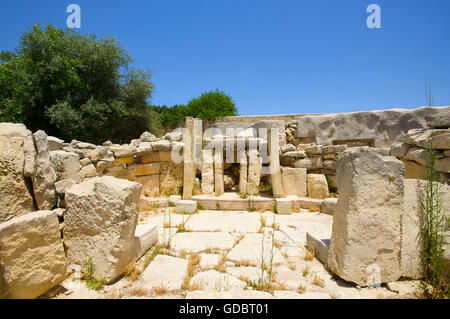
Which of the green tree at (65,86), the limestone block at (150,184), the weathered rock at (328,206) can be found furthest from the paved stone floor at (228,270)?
the green tree at (65,86)

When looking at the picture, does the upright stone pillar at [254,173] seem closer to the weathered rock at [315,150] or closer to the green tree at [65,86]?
the weathered rock at [315,150]

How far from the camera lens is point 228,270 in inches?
103

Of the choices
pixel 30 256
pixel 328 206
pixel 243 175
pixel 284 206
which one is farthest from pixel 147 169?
pixel 328 206

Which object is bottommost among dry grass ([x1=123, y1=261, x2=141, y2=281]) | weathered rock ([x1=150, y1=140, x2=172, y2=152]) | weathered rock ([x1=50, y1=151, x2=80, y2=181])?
dry grass ([x1=123, y1=261, x2=141, y2=281])

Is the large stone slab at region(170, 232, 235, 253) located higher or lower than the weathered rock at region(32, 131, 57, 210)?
lower

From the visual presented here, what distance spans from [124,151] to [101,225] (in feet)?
12.0

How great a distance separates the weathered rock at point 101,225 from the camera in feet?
7.29

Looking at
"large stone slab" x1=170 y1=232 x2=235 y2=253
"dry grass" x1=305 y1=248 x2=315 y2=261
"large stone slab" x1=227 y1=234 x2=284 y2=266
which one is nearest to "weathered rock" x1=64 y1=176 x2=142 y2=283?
"large stone slab" x1=170 y1=232 x2=235 y2=253

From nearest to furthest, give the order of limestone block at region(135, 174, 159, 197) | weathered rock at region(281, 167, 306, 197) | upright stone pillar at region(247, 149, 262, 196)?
upright stone pillar at region(247, 149, 262, 196) < weathered rock at region(281, 167, 306, 197) < limestone block at region(135, 174, 159, 197)

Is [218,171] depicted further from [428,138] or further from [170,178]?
[428,138]

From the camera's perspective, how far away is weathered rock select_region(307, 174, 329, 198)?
18.0 feet

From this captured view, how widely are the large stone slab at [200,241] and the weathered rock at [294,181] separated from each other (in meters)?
2.59

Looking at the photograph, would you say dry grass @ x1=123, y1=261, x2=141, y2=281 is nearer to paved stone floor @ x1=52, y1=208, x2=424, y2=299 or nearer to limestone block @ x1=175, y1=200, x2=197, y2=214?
paved stone floor @ x1=52, y1=208, x2=424, y2=299

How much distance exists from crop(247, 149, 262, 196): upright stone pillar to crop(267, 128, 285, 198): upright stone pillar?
29 cm
